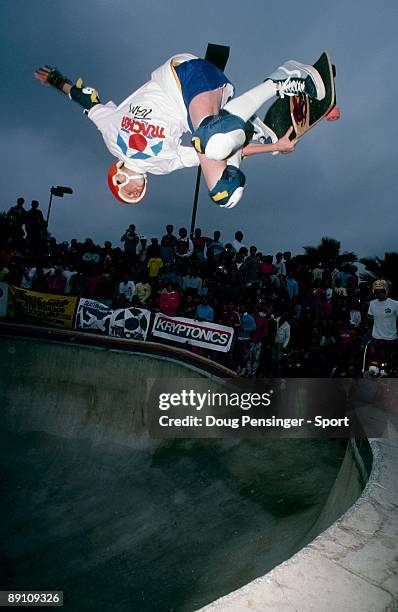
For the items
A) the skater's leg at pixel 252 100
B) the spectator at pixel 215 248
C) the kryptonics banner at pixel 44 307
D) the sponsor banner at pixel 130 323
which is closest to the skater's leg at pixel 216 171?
the skater's leg at pixel 252 100

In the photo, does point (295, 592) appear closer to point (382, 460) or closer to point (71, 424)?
point (382, 460)

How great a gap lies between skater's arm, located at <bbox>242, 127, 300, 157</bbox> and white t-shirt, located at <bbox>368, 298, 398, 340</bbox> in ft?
16.3

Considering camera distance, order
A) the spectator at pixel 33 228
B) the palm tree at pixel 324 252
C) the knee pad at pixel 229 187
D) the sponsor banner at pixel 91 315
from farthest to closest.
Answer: the palm tree at pixel 324 252 < the spectator at pixel 33 228 < the sponsor banner at pixel 91 315 < the knee pad at pixel 229 187

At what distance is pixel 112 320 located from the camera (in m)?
11.5

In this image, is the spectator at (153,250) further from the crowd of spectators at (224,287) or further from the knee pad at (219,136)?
the knee pad at (219,136)

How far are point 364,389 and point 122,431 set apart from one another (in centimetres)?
495

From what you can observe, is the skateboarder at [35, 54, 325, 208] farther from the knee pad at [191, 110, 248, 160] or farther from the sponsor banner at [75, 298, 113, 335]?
the sponsor banner at [75, 298, 113, 335]

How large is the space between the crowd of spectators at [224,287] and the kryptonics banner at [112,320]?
0.46m

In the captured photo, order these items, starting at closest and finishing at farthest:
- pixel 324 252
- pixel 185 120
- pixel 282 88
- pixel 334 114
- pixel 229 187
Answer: pixel 229 187
pixel 282 88
pixel 185 120
pixel 334 114
pixel 324 252

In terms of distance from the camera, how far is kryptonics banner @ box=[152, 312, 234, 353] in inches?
426

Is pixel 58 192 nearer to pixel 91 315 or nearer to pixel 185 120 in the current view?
pixel 91 315

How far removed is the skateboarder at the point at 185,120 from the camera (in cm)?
301

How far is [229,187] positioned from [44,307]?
1023 cm

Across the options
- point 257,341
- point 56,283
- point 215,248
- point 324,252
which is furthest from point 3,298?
point 324,252
